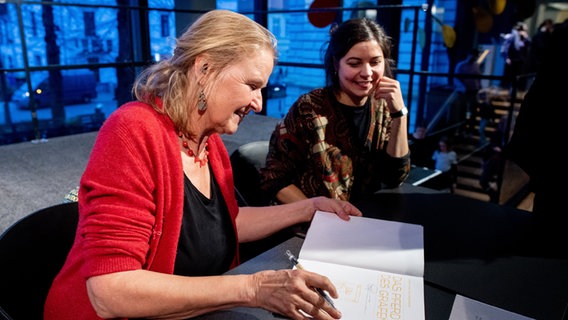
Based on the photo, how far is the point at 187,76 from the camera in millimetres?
891

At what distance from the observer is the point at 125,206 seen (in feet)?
2.31

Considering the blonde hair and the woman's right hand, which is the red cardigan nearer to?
the blonde hair

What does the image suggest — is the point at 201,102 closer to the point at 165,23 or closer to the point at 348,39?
the point at 348,39

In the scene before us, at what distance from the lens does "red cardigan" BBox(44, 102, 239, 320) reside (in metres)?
0.68

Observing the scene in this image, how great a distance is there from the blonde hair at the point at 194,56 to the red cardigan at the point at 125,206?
0.04m

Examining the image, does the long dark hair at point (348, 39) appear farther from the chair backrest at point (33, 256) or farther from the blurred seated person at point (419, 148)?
the blurred seated person at point (419, 148)

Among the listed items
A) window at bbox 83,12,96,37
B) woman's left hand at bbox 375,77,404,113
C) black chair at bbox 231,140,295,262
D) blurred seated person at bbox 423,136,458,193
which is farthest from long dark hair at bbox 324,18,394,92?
window at bbox 83,12,96,37

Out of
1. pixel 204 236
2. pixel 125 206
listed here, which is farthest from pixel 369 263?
pixel 125 206

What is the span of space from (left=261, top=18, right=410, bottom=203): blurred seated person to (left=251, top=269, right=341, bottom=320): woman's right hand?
779 millimetres

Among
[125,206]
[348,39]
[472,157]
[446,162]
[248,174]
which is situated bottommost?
[472,157]

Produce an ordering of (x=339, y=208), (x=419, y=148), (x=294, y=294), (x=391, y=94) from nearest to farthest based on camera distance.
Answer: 1. (x=294, y=294)
2. (x=339, y=208)
3. (x=391, y=94)
4. (x=419, y=148)

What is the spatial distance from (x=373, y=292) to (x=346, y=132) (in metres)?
0.87

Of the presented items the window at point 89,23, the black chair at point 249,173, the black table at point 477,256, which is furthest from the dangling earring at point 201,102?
the window at point 89,23

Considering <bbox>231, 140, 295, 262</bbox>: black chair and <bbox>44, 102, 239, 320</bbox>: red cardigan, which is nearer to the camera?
<bbox>44, 102, 239, 320</bbox>: red cardigan
